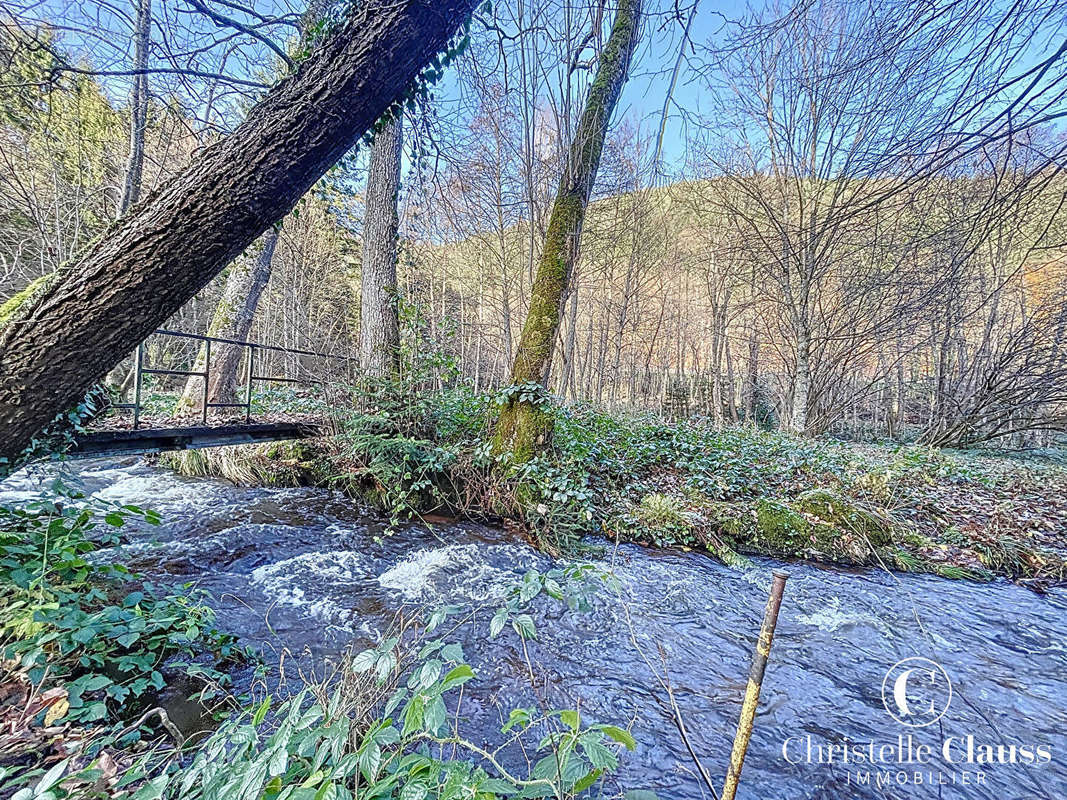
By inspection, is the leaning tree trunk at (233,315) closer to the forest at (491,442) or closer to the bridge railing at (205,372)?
the forest at (491,442)

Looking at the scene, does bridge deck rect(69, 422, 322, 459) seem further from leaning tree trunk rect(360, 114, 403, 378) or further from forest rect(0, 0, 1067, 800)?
leaning tree trunk rect(360, 114, 403, 378)

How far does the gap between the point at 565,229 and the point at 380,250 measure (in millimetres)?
2575

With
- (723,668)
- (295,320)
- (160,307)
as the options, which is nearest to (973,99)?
(723,668)

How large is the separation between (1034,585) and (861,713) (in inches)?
126

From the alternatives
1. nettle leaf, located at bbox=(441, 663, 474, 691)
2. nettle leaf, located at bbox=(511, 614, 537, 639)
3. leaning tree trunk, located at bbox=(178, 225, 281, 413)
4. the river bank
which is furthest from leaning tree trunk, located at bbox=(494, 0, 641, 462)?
leaning tree trunk, located at bbox=(178, 225, 281, 413)

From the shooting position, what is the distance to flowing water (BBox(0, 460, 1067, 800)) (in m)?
1.95

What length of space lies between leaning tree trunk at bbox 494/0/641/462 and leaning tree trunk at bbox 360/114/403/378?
1.90m

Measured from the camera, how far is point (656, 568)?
12.9 feet

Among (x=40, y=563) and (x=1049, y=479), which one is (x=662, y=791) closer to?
(x=40, y=563)

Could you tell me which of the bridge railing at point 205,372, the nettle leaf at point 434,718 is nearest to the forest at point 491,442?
the nettle leaf at point 434,718

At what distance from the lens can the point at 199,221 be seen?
6.07ft

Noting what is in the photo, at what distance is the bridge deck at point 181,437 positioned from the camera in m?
3.66

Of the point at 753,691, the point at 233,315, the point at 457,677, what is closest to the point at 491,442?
the point at 457,677

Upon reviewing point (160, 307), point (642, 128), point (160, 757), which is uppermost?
point (642, 128)
